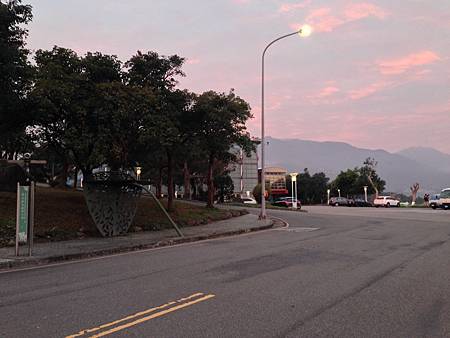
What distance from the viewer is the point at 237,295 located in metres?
7.51

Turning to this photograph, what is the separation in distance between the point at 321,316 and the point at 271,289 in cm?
176

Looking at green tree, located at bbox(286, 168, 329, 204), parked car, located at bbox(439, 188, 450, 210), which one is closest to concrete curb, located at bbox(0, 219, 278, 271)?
parked car, located at bbox(439, 188, 450, 210)

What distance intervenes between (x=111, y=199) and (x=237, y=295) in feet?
37.0

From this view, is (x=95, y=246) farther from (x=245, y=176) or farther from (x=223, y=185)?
(x=245, y=176)

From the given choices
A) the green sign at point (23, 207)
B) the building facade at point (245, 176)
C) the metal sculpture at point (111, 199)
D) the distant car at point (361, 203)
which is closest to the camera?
the green sign at point (23, 207)

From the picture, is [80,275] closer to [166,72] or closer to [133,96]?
[133,96]

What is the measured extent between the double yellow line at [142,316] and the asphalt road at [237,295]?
1 centimetres

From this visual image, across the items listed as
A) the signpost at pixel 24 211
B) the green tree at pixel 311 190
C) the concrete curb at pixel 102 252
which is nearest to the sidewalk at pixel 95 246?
the concrete curb at pixel 102 252

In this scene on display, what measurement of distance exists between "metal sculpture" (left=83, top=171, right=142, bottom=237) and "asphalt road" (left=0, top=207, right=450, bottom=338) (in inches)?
186

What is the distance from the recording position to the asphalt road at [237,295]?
19.0 ft

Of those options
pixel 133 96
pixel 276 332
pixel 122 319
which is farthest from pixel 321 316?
pixel 133 96

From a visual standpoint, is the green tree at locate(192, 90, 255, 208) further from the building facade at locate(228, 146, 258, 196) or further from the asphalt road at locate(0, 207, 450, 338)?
the building facade at locate(228, 146, 258, 196)

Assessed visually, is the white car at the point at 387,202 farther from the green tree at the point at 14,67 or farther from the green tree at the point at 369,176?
the green tree at the point at 14,67

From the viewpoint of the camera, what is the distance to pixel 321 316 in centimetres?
628
